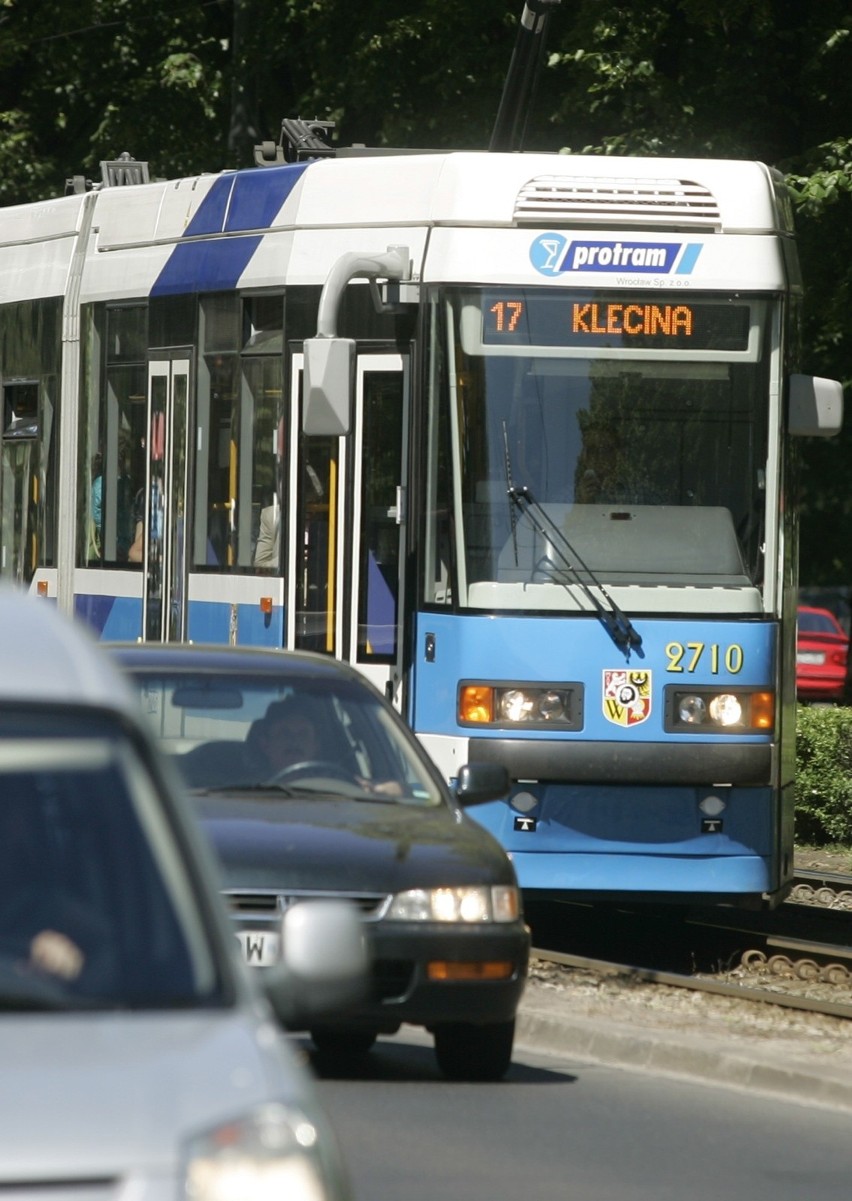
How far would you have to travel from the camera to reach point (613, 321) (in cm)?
1152

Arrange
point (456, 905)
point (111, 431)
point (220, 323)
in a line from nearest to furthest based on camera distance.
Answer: point (456, 905) → point (220, 323) → point (111, 431)

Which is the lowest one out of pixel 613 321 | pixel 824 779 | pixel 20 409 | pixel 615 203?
pixel 824 779

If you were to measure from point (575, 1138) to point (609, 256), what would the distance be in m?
5.29

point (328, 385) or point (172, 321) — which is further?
point (172, 321)

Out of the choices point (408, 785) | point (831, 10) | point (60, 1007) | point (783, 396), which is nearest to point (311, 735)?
point (408, 785)

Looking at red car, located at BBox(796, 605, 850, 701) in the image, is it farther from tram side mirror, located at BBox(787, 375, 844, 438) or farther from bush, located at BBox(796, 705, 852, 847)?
tram side mirror, located at BBox(787, 375, 844, 438)

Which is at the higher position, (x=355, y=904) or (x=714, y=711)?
(x=714, y=711)

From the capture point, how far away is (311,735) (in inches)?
334

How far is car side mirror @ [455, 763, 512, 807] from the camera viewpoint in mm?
8406

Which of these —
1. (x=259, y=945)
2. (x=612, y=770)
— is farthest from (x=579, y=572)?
(x=259, y=945)

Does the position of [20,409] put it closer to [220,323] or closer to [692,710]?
[220,323]

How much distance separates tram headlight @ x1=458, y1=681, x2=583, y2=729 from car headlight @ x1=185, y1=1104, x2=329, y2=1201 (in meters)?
7.82

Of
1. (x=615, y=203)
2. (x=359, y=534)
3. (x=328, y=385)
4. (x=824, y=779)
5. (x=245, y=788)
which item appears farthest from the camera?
(x=824, y=779)

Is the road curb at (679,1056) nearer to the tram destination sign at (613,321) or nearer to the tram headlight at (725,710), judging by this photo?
the tram headlight at (725,710)
